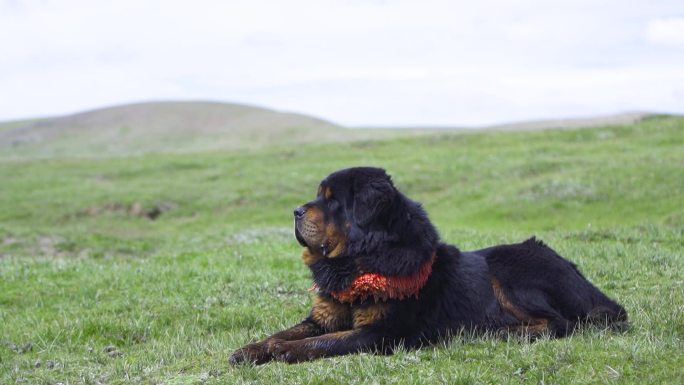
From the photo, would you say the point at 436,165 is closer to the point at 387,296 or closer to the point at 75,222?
the point at 75,222

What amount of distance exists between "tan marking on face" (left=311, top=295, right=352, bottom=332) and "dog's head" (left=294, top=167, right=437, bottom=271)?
0.46 meters

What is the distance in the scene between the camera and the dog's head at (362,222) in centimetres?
773

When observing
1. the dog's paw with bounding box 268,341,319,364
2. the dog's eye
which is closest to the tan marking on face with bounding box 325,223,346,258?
the dog's eye

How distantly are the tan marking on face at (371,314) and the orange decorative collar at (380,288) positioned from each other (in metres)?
0.08

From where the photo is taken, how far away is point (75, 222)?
1364 inches

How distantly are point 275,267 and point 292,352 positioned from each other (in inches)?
275

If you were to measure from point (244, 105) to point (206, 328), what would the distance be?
10590cm

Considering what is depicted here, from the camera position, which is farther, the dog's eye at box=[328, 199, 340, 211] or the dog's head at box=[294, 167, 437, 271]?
the dog's eye at box=[328, 199, 340, 211]

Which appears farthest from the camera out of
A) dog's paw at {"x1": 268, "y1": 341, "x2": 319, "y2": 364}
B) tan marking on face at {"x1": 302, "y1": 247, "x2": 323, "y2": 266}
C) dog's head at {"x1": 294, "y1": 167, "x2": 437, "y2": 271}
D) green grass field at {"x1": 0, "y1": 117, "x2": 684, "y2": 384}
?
tan marking on face at {"x1": 302, "y1": 247, "x2": 323, "y2": 266}

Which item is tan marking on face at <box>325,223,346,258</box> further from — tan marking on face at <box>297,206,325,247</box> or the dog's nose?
the dog's nose

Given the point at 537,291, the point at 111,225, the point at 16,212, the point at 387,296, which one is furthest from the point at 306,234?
the point at 16,212

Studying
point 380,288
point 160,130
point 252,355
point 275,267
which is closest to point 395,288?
point 380,288

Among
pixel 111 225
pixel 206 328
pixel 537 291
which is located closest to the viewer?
pixel 537 291

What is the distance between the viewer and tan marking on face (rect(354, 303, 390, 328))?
7.64 metres
